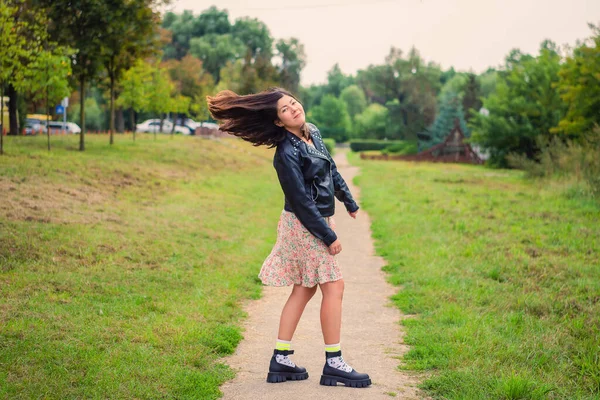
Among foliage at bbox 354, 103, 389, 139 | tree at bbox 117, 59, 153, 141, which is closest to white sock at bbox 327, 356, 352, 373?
tree at bbox 117, 59, 153, 141

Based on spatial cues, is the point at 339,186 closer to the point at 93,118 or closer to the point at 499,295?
the point at 499,295

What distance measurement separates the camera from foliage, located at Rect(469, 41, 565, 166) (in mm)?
35625

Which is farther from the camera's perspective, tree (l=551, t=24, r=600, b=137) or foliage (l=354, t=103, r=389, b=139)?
foliage (l=354, t=103, r=389, b=139)

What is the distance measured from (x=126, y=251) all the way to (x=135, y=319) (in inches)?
118

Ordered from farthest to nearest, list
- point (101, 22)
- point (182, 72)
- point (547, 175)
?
point (182, 72) → point (547, 175) → point (101, 22)

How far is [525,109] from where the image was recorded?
3612cm

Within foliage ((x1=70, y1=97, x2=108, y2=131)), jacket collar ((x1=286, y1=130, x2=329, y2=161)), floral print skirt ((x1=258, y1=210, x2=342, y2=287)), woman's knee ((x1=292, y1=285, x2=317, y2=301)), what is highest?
foliage ((x1=70, y1=97, x2=108, y2=131))

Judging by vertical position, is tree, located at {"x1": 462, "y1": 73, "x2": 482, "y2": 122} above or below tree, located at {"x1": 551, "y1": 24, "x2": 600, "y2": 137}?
above

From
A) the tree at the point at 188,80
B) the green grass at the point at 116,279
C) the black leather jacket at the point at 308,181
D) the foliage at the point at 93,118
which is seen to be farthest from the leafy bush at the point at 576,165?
the foliage at the point at 93,118

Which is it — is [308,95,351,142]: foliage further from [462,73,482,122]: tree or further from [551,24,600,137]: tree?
[551,24,600,137]: tree

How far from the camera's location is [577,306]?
6.62m

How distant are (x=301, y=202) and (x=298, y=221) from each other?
18 centimetres

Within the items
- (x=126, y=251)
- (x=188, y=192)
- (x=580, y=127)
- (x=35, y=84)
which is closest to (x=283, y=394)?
(x=126, y=251)

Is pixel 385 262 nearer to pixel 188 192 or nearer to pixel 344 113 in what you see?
pixel 188 192
